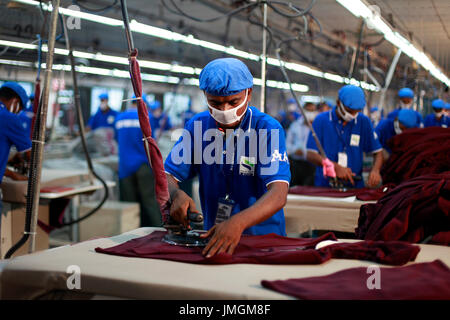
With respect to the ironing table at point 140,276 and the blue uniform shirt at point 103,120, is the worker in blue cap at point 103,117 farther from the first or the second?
the ironing table at point 140,276

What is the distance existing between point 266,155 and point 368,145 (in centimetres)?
207

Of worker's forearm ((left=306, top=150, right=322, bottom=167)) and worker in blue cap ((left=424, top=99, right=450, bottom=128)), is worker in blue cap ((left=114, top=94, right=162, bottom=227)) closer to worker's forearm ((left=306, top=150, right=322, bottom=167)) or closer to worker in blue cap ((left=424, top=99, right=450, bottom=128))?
worker's forearm ((left=306, top=150, right=322, bottom=167))

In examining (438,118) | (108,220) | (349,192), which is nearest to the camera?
(349,192)

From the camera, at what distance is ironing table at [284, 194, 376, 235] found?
9.77 feet

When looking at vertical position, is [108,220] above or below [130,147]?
below

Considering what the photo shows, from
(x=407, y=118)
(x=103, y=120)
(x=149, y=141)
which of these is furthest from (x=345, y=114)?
(x=103, y=120)

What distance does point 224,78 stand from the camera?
182 centimetres

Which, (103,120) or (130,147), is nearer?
(130,147)

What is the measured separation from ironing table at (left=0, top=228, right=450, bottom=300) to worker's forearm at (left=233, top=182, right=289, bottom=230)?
0.66 feet

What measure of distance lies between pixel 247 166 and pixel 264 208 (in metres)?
0.36

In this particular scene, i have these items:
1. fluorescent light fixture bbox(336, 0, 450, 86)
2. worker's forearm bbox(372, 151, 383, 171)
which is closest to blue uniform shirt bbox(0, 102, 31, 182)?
fluorescent light fixture bbox(336, 0, 450, 86)

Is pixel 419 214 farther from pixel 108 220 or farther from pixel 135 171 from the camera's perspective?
pixel 135 171

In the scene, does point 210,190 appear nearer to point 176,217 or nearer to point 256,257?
point 176,217

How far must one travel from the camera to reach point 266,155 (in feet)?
6.48
